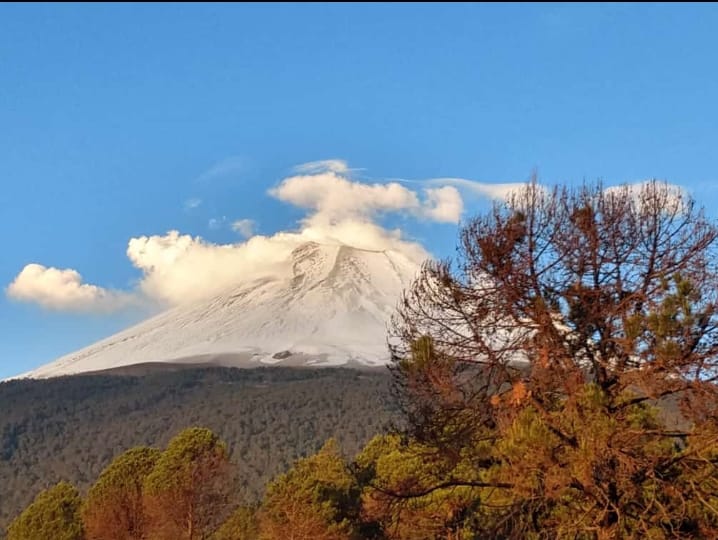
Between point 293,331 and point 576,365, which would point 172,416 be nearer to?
point 293,331

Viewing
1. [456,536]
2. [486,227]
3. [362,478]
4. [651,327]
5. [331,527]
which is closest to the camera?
[651,327]

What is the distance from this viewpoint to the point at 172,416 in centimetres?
14650

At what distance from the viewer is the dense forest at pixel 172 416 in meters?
113

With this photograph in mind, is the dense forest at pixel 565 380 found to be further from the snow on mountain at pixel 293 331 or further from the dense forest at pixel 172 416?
the snow on mountain at pixel 293 331

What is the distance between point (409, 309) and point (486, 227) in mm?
1121

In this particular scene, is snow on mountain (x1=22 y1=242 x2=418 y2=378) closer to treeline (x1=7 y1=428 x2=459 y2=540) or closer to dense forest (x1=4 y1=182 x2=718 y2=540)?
treeline (x1=7 y1=428 x2=459 y2=540)

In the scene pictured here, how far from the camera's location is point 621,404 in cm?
765

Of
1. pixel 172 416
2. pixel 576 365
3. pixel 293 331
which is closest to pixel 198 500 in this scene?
pixel 576 365

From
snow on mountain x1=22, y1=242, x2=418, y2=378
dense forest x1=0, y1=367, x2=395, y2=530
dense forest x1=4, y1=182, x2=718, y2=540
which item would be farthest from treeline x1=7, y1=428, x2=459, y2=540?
snow on mountain x1=22, y1=242, x2=418, y2=378

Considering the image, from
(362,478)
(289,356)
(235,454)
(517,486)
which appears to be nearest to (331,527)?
(362,478)

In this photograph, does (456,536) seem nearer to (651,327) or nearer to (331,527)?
(651,327)

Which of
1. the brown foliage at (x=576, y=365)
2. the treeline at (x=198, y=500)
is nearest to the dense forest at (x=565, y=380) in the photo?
the brown foliage at (x=576, y=365)

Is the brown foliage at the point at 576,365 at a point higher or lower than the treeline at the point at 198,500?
higher

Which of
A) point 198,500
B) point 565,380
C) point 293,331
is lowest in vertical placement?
point 198,500
